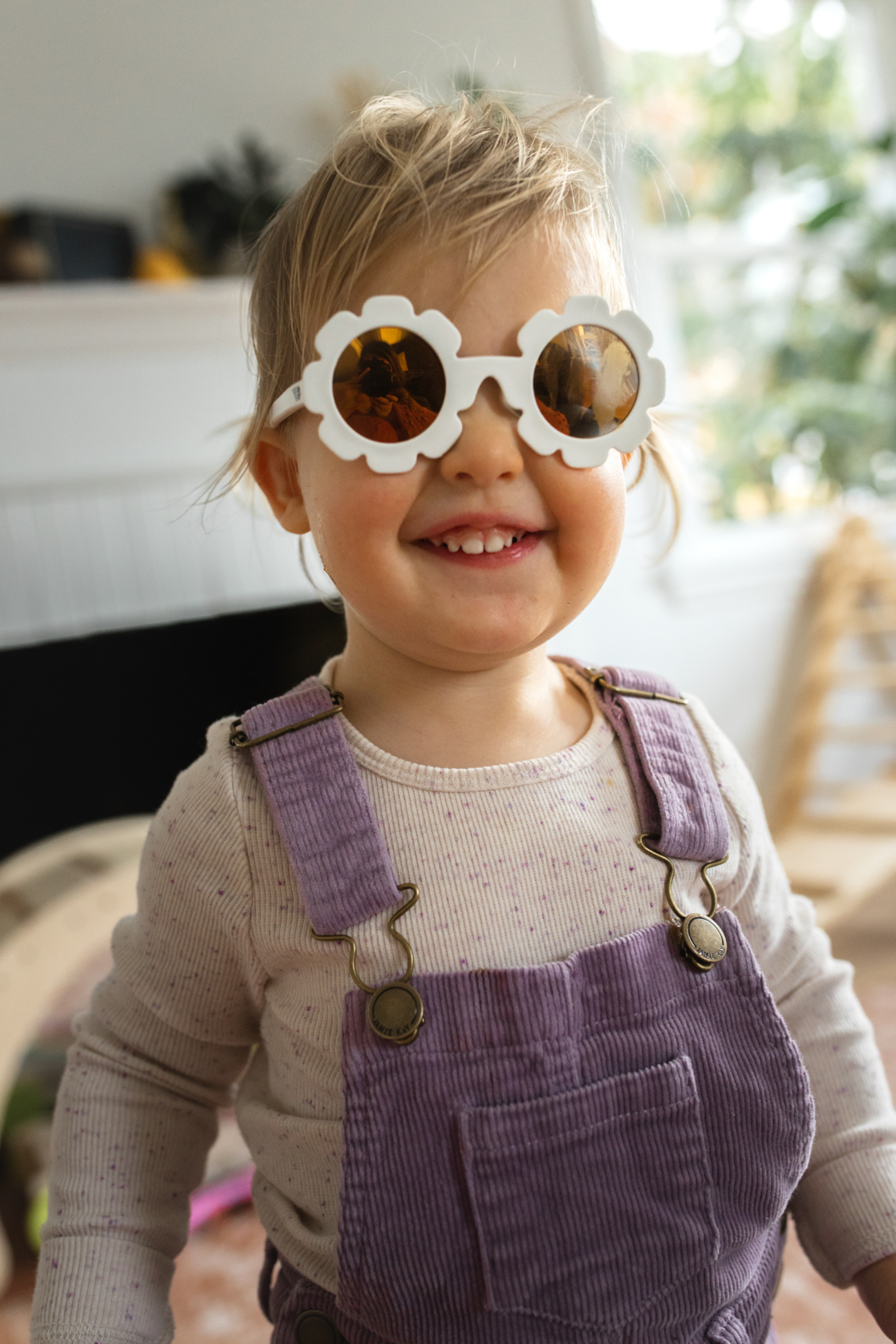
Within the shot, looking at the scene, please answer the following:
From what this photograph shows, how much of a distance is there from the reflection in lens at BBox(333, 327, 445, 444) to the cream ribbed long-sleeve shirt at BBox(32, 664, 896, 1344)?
20 centimetres

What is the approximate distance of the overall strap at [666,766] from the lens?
68 centimetres

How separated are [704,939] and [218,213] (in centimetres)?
210

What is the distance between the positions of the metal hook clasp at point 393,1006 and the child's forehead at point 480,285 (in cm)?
35

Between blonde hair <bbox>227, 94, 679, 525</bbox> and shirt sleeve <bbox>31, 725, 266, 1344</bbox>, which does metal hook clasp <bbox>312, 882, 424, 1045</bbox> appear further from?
blonde hair <bbox>227, 94, 679, 525</bbox>

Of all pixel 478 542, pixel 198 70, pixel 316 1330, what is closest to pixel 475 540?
pixel 478 542

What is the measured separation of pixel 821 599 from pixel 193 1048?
272 centimetres

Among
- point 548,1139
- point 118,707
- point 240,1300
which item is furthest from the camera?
point 118,707

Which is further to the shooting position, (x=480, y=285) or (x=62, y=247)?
(x=62, y=247)

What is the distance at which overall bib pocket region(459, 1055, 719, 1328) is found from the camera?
22.9 inches

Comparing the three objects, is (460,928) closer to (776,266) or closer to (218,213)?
(218,213)


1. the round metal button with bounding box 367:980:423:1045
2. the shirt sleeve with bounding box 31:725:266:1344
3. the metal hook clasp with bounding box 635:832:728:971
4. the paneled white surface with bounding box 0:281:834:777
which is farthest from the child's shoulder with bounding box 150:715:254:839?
the paneled white surface with bounding box 0:281:834:777

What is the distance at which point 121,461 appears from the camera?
224 centimetres

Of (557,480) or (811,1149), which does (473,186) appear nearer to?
(557,480)

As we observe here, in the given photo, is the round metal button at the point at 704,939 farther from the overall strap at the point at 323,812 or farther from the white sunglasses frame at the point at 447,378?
the white sunglasses frame at the point at 447,378
